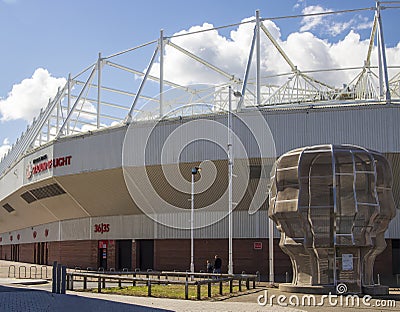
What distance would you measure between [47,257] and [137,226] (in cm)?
1581

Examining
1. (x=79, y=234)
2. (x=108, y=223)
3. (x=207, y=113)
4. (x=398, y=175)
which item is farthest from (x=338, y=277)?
(x=79, y=234)

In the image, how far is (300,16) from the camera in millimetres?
39906

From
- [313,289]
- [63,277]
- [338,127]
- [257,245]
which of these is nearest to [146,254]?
[257,245]

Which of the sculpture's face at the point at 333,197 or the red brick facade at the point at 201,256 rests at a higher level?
the sculpture's face at the point at 333,197

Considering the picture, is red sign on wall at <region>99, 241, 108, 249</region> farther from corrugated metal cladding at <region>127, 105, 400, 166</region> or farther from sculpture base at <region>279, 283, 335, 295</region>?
sculpture base at <region>279, 283, 335, 295</region>

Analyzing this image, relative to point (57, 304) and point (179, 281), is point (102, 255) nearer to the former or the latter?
point (179, 281)

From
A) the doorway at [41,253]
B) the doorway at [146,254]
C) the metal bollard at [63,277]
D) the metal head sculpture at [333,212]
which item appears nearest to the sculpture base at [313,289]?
the metal head sculpture at [333,212]

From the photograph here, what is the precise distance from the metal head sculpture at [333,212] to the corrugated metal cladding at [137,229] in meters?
16.4

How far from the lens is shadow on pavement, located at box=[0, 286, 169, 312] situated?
61.6ft

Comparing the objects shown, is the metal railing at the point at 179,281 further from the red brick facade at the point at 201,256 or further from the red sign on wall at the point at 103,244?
the red sign on wall at the point at 103,244

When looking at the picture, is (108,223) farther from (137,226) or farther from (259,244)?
(259,244)

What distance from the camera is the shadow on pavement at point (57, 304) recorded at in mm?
18781

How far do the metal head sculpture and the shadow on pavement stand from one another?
7.54 meters

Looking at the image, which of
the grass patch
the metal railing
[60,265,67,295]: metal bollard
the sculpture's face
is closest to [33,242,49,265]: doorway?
the metal railing
